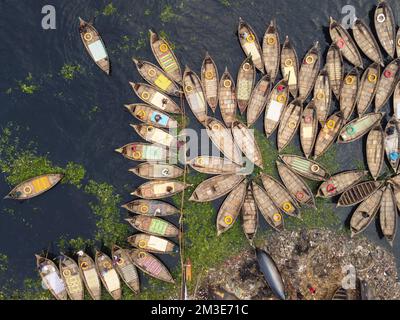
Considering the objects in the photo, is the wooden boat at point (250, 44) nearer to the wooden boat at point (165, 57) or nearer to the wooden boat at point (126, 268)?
the wooden boat at point (165, 57)

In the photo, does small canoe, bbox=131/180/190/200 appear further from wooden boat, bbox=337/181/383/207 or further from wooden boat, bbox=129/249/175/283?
wooden boat, bbox=337/181/383/207

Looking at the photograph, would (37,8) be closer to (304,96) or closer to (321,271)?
(304,96)

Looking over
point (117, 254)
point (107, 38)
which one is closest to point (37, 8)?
point (107, 38)

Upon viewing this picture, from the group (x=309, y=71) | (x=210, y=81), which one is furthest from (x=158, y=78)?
(x=309, y=71)

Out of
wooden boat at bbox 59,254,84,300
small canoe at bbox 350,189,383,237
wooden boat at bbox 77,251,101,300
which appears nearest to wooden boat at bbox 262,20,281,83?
small canoe at bbox 350,189,383,237

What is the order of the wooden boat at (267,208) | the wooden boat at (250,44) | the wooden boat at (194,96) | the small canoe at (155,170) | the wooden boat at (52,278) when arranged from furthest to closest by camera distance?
the wooden boat at (250,44), the wooden boat at (194,96), the wooden boat at (267,208), the small canoe at (155,170), the wooden boat at (52,278)

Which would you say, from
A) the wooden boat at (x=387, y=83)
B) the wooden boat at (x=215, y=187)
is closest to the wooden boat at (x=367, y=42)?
the wooden boat at (x=387, y=83)
